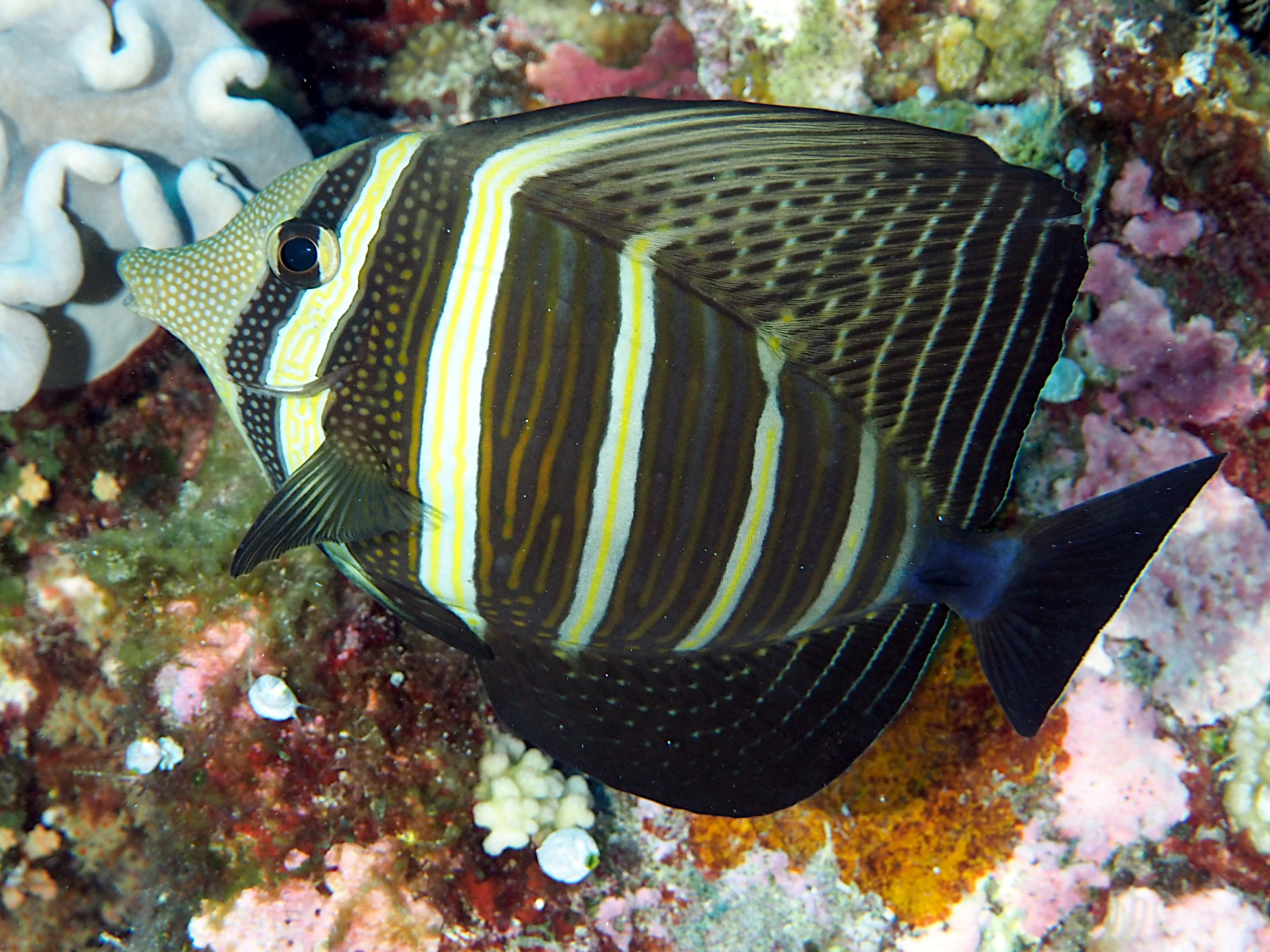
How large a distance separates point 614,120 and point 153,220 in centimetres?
183

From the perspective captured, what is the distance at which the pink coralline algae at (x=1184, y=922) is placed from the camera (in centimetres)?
260

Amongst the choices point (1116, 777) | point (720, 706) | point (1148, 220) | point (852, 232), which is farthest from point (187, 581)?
point (1148, 220)

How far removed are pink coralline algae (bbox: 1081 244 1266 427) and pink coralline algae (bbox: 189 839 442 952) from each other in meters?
2.86

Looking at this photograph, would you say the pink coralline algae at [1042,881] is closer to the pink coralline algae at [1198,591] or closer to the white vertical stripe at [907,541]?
the pink coralline algae at [1198,591]

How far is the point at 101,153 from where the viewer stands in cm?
254

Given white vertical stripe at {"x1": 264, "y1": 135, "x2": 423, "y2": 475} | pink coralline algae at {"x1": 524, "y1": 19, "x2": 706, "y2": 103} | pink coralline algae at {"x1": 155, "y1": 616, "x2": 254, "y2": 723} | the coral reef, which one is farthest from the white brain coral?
pink coralline algae at {"x1": 524, "y1": 19, "x2": 706, "y2": 103}

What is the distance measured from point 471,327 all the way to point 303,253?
→ 0.36 m

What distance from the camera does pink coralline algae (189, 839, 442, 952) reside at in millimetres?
2486

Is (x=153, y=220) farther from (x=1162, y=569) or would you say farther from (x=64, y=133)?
(x=1162, y=569)

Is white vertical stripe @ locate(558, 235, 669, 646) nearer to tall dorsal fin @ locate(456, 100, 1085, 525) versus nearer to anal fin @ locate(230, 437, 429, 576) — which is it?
tall dorsal fin @ locate(456, 100, 1085, 525)

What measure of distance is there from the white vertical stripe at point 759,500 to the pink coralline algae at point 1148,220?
1836 mm

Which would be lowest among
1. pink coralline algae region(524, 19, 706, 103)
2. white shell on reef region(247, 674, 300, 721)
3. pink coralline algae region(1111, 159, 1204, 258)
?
white shell on reef region(247, 674, 300, 721)

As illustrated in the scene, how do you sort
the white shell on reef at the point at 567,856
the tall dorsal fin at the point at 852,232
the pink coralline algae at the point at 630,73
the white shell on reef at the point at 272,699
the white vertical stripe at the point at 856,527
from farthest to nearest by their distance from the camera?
the pink coralline algae at the point at 630,73, the white shell on reef at the point at 567,856, the white shell on reef at the point at 272,699, the white vertical stripe at the point at 856,527, the tall dorsal fin at the point at 852,232

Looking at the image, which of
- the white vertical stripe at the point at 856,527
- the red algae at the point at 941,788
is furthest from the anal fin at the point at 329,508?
the red algae at the point at 941,788
